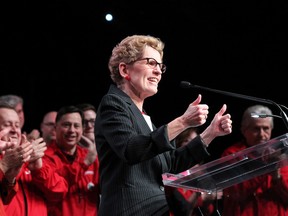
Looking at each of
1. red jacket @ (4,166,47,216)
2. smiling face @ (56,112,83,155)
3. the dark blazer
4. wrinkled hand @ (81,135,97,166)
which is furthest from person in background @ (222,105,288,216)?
smiling face @ (56,112,83,155)

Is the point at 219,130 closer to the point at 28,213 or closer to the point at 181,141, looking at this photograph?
the point at 28,213

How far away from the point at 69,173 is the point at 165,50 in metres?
2.25

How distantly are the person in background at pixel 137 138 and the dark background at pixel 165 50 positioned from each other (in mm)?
3027

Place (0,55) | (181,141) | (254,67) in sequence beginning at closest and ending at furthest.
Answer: (181,141), (254,67), (0,55)

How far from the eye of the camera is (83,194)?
3941mm

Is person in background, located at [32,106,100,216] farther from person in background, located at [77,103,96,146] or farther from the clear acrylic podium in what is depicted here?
the clear acrylic podium

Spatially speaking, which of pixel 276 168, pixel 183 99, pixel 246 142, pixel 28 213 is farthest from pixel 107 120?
pixel 183 99

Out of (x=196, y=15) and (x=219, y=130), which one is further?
(x=196, y=15)

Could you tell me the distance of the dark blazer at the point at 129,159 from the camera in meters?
Answer: 2.10

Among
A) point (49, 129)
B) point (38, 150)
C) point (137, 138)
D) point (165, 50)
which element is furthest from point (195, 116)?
point (165, 50)

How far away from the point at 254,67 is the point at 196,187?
12.5 feet

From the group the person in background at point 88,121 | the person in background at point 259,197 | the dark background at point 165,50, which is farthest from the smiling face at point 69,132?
the person in background at point 259,197

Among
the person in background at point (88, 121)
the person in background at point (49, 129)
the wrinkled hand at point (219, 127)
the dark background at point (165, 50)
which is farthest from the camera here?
the dark background at point (165, 50)

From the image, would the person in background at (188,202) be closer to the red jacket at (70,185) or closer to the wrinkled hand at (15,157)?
the wrinkled hand at (15,157)
